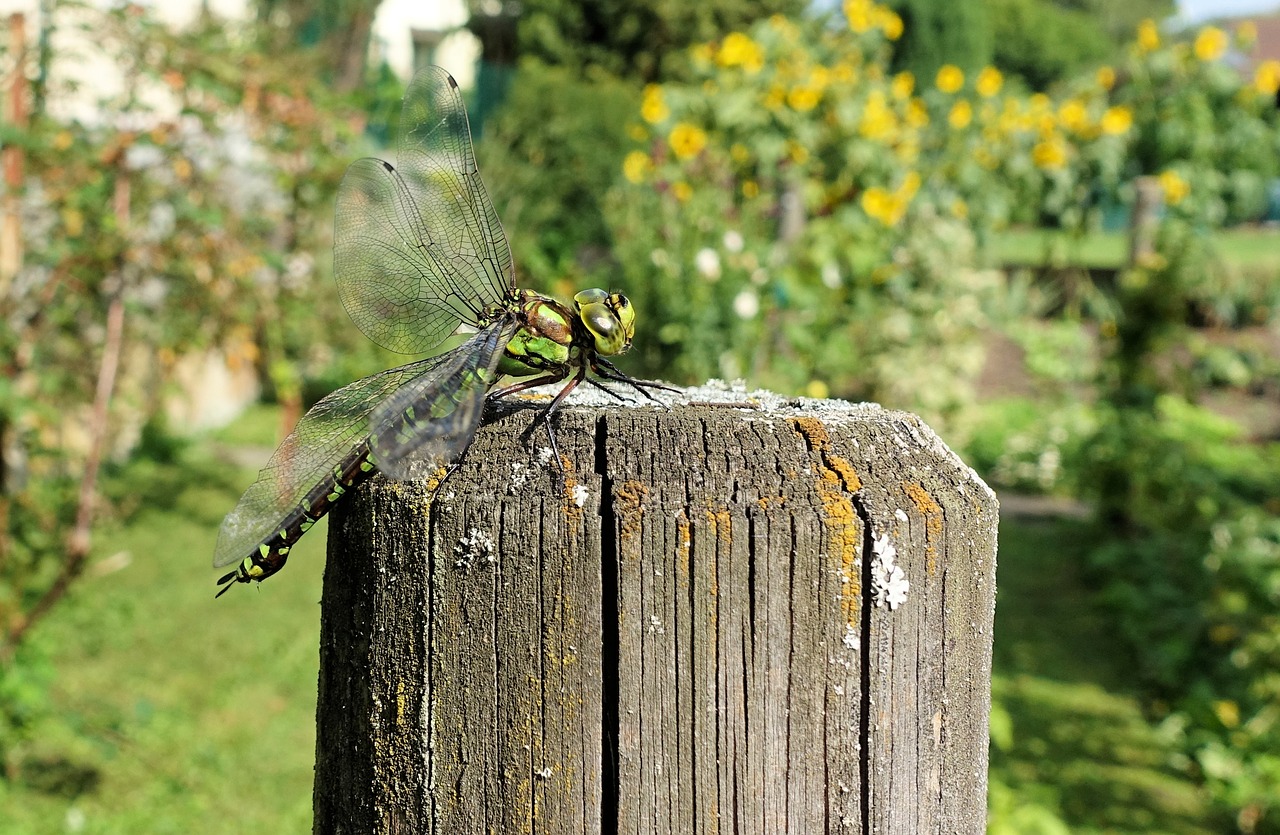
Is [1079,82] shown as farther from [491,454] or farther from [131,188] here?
[491,454]

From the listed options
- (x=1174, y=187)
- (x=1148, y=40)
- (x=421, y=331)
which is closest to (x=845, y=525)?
(x=421, y=331)

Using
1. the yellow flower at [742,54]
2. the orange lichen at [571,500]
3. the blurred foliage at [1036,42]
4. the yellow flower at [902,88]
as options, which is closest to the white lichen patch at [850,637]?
the orange lichen at [571,500]

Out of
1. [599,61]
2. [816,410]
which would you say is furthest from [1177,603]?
[599,61]

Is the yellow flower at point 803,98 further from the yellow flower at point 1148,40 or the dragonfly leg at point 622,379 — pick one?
the dragonfly leg at point 622,379

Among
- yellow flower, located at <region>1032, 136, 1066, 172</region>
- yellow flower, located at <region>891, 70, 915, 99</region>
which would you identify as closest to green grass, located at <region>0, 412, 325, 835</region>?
yellow flower, located at <region>891, 70, 915, 99</region>

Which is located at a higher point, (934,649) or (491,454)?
(491,454)

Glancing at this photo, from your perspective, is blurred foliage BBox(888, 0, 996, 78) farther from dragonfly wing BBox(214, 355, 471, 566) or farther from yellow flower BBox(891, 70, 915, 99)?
dragonfly wing BBox(214, 355, 471, 566)
